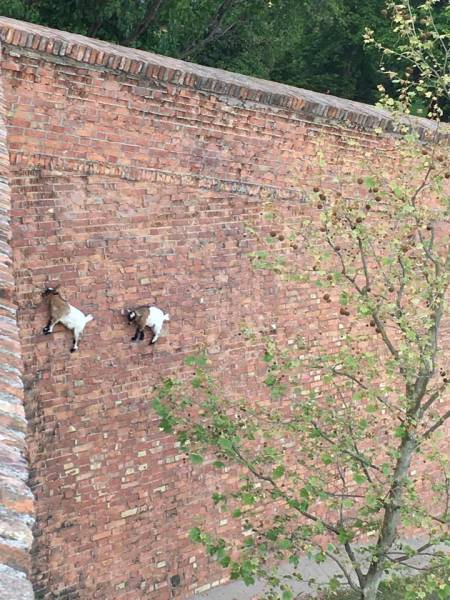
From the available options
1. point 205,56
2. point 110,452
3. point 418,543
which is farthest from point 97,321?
point 205,56

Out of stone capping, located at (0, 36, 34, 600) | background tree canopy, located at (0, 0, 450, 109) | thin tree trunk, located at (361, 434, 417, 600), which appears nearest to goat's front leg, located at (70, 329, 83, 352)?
thin tree trunk, located at (361, 434, 417, 600)

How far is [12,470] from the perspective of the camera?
5.92 ft

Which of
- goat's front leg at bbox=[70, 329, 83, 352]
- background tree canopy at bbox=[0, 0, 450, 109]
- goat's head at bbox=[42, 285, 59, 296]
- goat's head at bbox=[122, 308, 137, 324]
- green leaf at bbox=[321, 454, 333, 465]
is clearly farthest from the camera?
background tree canopy at bbox=[0, 0, 450, 109]

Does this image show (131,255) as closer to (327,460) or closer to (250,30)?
(327,460)

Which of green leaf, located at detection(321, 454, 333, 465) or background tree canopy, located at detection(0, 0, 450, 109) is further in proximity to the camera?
background tree canopy, located at detection(0, 0, 450, 109)

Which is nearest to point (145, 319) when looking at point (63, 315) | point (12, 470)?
point (63, 315)

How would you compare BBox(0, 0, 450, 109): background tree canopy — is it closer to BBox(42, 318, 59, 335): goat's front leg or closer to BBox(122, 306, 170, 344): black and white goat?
BBox(122, 306, 170, 344): black and white goat

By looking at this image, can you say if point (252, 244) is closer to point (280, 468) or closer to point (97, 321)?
point (97, 321)

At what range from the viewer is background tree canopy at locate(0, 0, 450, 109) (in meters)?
11.0

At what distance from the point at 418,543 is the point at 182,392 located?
4153 millimetres

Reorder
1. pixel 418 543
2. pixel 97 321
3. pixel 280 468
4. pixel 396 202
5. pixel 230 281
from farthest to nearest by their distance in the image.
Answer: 1. pixel 418 543
2. pixel 230 281
3. pixel 97 321
4. pixel 396 202
5. pixel 280 468

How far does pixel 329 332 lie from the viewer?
25.5 feet

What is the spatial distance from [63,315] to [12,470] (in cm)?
402

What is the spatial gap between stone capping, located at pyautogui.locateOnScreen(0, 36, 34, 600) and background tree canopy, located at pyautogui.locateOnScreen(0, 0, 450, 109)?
27.1 ft
